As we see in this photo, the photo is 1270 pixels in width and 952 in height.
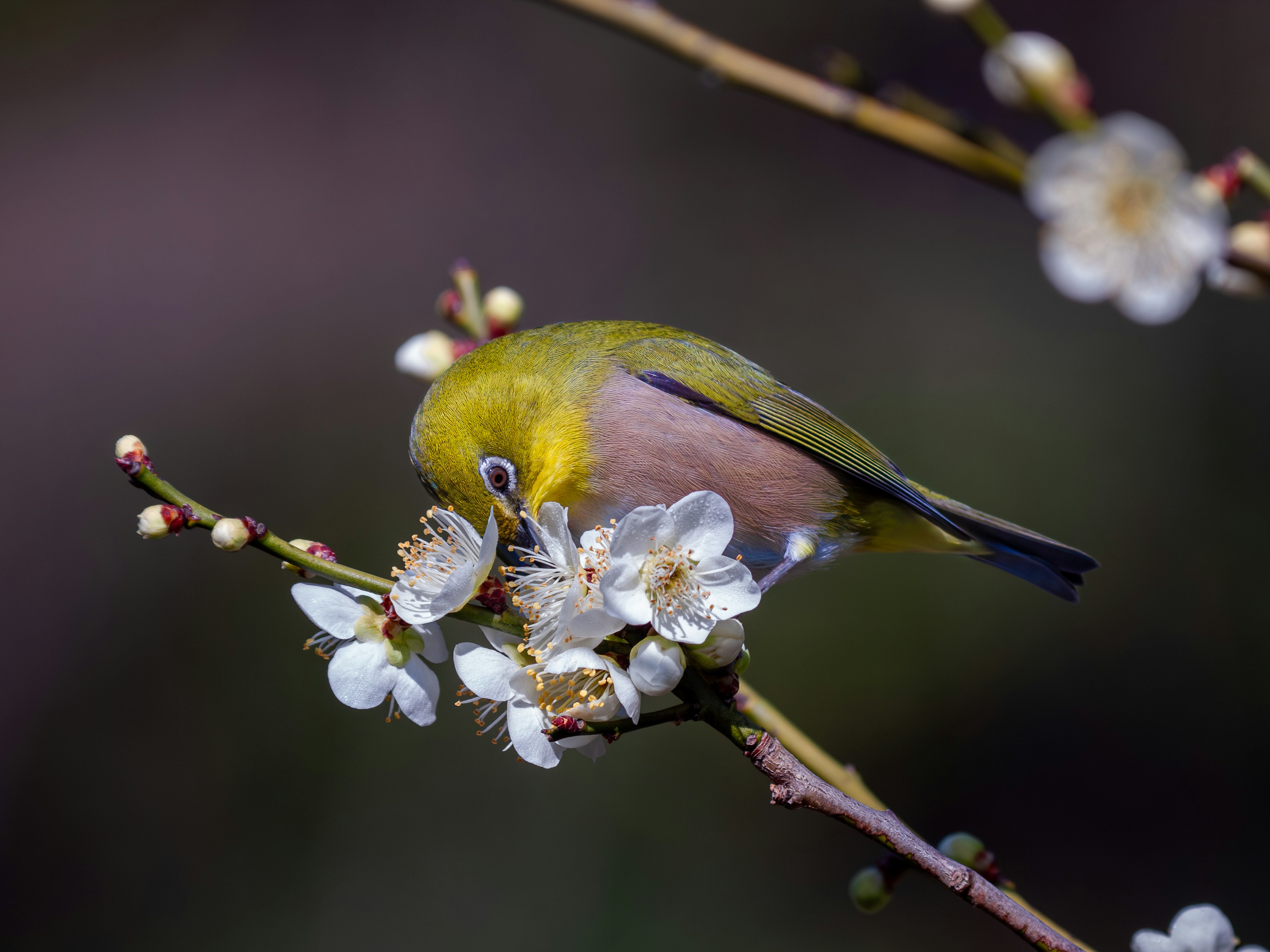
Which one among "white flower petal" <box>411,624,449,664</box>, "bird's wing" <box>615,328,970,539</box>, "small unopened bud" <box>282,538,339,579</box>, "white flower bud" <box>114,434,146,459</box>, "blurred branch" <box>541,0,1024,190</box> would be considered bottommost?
"white flower petal" <box>411,624,449,664</box>

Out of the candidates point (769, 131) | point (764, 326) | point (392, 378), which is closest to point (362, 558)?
point (392, 378)

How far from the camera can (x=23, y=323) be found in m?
5.39

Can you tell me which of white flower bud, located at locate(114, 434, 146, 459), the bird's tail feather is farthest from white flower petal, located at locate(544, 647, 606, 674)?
the bird's tail feather

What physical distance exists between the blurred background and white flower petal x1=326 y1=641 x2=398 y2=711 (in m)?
2.84

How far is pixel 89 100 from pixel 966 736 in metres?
6.18

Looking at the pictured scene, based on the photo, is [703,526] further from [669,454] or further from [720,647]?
[669,454]

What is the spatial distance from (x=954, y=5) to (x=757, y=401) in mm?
1042

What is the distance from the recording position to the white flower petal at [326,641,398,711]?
1266 mm

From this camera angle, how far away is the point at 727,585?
1.21 meters

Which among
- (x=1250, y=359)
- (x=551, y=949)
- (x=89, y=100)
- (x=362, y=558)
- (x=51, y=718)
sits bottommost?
(x=551, y=949)

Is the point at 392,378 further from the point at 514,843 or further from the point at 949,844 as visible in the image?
the point at 949,844

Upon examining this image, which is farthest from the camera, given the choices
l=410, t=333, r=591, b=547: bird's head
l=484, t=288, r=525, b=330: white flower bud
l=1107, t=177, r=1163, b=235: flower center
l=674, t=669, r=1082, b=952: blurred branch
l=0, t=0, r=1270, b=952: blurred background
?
l=0, t=0, r=1270, b=952: blurred background

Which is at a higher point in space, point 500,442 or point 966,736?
point 500,442

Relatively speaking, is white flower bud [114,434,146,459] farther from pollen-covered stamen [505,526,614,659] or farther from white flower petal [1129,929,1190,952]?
white flower petal [1129,929,1190,952]
